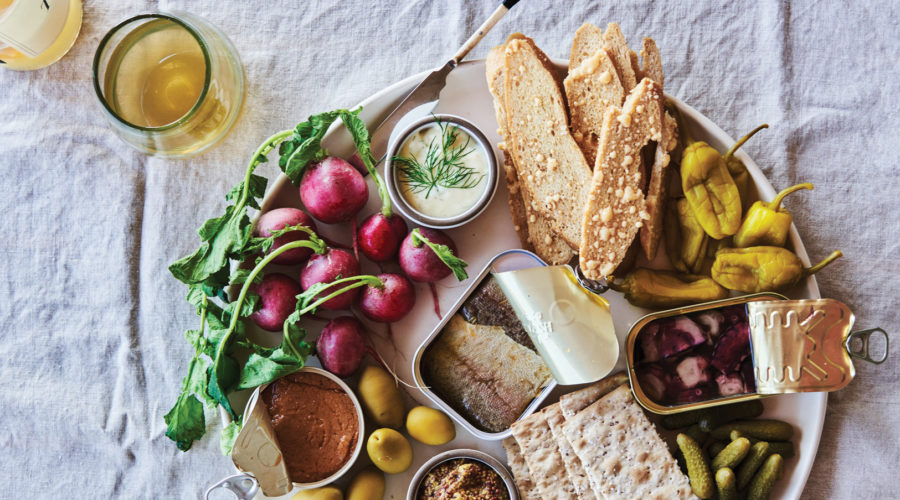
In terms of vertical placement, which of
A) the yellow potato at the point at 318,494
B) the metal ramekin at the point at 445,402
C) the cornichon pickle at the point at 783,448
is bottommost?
the yellow potato at the point at 318,494

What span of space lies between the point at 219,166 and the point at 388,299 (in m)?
0.60

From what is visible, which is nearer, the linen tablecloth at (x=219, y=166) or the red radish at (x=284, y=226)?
the red radish at (x=284, y=226)

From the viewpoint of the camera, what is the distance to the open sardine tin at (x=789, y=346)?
4.76 feet

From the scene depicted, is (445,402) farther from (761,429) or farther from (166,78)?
(166,78)

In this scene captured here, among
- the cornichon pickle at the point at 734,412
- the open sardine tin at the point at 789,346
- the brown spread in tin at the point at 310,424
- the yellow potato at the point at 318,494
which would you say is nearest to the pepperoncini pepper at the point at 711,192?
the open sardine tin at the point at 789,346

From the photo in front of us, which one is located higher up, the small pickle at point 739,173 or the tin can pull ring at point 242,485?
the small pickle at point 739,173

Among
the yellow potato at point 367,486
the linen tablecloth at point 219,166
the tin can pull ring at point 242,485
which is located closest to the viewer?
the tin can pull ring at point 242,485

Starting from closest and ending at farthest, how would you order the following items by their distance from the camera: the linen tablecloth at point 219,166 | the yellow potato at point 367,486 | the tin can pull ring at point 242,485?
the tin can pull ring at point 242,485
the yellow potato at point 367,486
the linen tablecloth at point 219,166

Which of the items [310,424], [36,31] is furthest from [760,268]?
[36,31]

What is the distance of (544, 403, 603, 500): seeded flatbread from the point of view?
1526 millimetres

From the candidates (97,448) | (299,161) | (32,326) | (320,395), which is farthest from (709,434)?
(32,326)

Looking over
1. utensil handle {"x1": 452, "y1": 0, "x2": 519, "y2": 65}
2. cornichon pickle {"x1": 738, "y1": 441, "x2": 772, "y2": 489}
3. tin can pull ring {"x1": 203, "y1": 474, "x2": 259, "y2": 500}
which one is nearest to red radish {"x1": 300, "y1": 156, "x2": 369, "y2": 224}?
utensil handle {"x1": 452, "y1": 0, "x2": 519, "y2": 65}

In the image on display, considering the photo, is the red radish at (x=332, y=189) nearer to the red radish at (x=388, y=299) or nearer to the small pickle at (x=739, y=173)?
the red radish at (x=388, y=299)

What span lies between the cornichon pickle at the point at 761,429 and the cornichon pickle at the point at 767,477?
0.05 m
